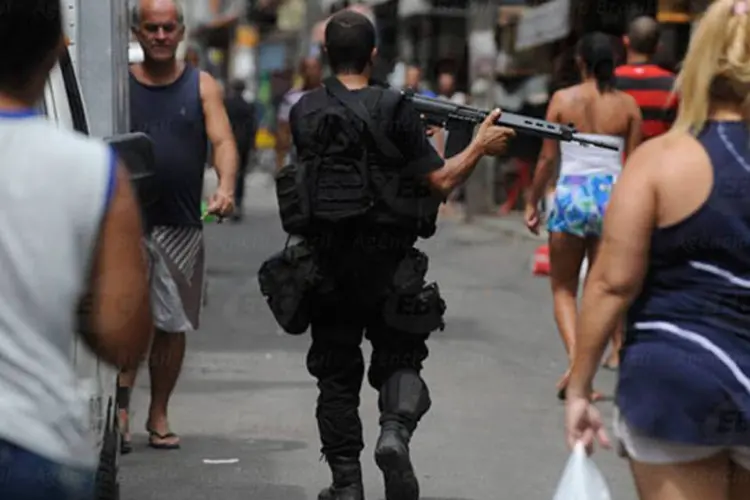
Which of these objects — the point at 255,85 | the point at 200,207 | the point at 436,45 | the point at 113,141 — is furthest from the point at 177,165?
the point at 255,85

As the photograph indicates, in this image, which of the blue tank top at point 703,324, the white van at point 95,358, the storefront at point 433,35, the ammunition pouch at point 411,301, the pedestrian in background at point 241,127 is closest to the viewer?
the blue tank top at point 703,324

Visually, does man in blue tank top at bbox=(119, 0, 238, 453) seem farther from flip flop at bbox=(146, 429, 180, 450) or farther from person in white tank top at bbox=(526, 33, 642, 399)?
person in white tank top at bbox=(526, 33, 642, 399)

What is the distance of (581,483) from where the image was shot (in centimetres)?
417

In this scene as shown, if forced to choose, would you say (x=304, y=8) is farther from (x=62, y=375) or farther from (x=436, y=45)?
(x=62, y=375)

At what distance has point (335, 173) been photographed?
6.55 meters

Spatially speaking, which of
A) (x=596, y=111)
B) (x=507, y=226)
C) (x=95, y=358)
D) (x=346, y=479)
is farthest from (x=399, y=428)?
(x=507, y=226)

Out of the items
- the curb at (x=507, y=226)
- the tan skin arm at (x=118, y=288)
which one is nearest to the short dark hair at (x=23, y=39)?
the tan skin arm at (x=118, y=288)

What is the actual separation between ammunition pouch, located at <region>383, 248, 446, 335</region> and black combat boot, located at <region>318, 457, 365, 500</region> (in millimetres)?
510

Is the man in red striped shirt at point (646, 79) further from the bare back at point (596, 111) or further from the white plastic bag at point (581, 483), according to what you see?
the white plastic bag at point (581, 483)

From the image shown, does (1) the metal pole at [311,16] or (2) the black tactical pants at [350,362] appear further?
(1) the metal pole at [311,16]

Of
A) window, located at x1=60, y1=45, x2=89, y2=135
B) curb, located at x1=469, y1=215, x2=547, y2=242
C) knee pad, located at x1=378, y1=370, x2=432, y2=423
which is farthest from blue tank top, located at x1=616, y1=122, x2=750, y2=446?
curb, located at x1=469, y1=215, x2=547, y2=242

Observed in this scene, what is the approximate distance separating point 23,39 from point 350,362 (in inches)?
138

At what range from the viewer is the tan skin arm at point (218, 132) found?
26.3 ft

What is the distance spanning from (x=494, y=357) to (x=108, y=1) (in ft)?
15.0
